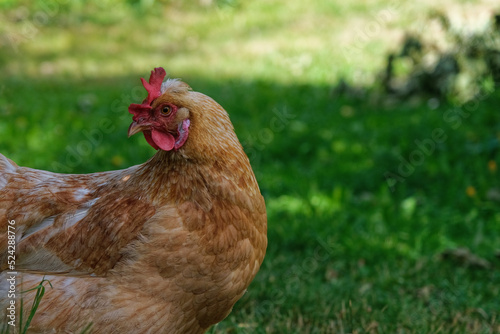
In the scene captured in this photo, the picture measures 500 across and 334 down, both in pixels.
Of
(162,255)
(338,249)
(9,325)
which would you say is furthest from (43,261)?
(338,249)

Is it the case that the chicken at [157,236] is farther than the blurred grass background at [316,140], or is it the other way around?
the blurred grass background at [316,140]

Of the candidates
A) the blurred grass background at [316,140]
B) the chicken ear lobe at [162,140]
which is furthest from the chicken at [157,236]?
the blurred grass background at [316,140]

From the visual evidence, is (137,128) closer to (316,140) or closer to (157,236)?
(157,236)

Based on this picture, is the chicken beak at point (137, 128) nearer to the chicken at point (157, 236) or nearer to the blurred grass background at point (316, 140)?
the chicken at point (157, 236)

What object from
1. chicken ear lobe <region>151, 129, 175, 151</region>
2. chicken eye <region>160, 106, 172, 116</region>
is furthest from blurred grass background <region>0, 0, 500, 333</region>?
chicken eye <region>160, 106, 172, 116</region>

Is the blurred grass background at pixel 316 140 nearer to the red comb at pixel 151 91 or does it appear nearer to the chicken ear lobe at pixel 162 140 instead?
the chicken ear lobe at pixel 162 140

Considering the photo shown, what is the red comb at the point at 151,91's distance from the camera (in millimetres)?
2611

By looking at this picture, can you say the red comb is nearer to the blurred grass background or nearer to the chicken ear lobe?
the chicken ear lobe

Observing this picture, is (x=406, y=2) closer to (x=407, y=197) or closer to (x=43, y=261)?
(x=407, y=197)

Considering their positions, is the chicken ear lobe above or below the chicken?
above

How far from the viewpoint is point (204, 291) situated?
8.68 ft

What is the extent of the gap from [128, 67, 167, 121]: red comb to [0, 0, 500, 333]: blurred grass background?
1463mm

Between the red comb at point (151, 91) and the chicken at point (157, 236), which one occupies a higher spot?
the red comb at point (151, 91)

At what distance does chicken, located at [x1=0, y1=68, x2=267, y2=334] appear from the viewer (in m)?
2.57
